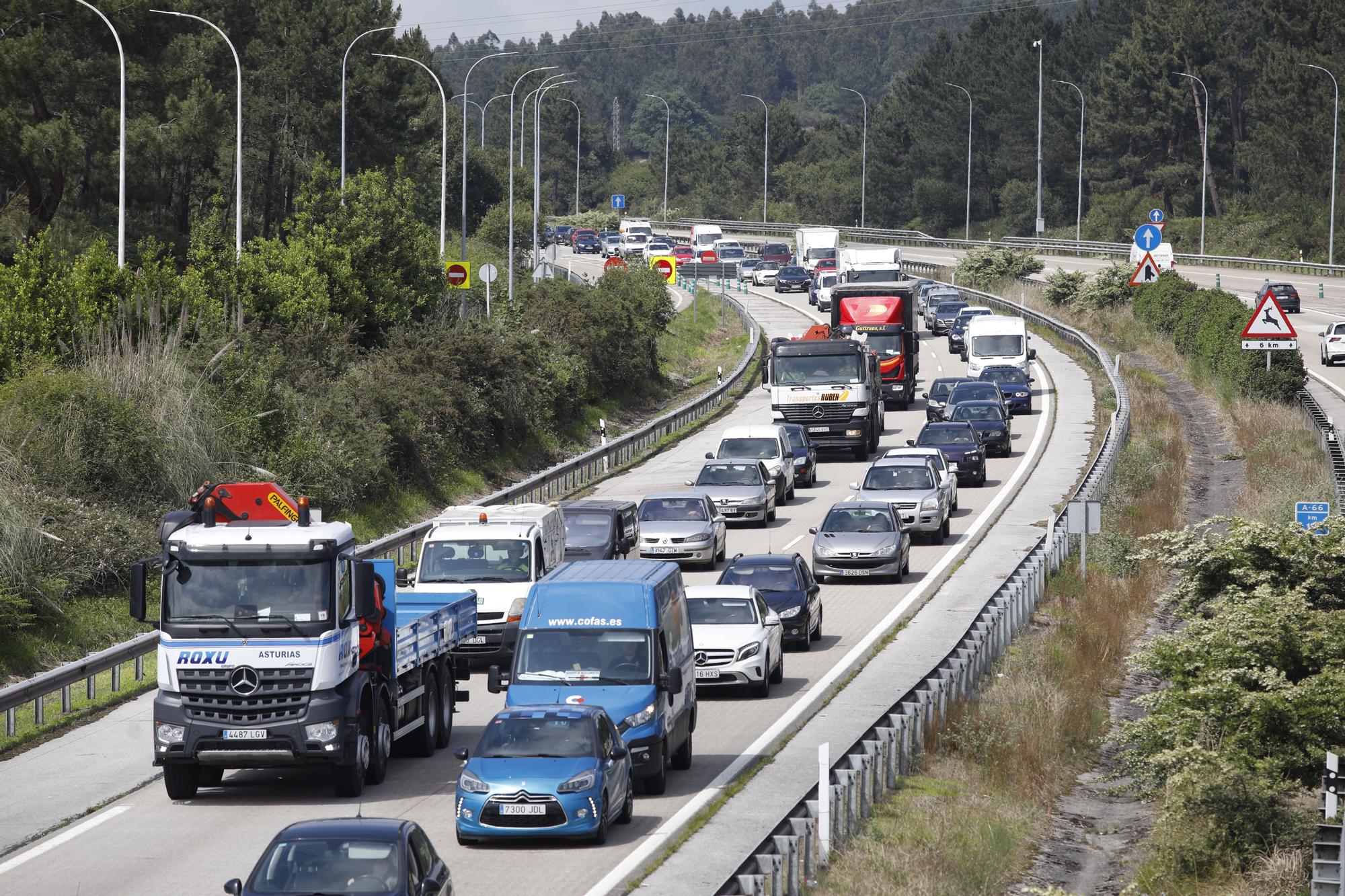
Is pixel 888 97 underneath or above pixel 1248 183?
above

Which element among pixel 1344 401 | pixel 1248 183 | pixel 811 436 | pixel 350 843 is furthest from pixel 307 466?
pixel 1248 183

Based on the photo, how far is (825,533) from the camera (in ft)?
103

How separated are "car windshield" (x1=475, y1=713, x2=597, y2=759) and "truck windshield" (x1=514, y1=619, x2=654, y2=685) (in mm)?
1870

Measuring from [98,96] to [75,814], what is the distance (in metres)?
33.2

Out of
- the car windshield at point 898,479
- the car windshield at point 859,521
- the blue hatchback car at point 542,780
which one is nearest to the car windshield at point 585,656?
Answer: the blue hatchback car at point 542,780

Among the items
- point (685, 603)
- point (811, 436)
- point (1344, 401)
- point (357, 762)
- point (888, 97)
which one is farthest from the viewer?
point (888, 97)

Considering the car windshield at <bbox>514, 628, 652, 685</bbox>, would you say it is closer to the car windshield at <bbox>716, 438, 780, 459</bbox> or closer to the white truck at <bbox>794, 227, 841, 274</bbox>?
the car windshield at <bbox>716, 438, 780, 459</bbox>

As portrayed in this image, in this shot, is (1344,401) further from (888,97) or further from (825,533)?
(888,97)

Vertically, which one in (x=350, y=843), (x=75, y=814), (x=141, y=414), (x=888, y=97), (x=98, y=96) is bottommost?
(x=75, y=814)

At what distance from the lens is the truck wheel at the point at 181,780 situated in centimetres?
1794

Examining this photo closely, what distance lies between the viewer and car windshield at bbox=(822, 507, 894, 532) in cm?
3166

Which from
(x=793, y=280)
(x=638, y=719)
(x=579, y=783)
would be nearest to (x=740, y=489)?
(x=638, y=719)

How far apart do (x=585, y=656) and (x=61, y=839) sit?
555 cm

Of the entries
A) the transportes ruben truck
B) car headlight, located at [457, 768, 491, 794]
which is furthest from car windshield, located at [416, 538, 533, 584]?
car headlight, located at [457, 768, 491, 794]
